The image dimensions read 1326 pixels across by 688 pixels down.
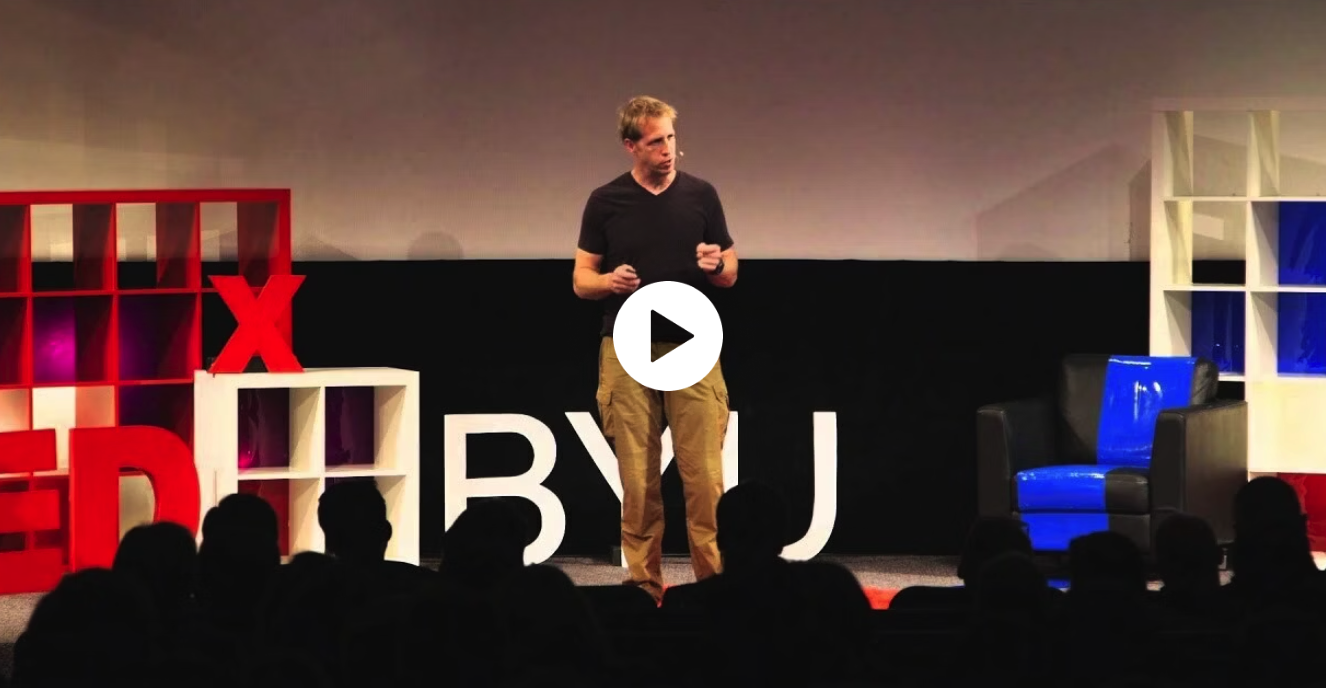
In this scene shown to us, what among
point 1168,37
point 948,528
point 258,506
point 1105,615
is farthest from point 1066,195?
point 1105,615

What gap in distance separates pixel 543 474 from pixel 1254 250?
2984 mm

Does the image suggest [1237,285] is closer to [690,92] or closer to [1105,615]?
[690,92]

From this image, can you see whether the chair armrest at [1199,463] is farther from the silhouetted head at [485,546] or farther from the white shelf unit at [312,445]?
the silhouetted head at [485,546]

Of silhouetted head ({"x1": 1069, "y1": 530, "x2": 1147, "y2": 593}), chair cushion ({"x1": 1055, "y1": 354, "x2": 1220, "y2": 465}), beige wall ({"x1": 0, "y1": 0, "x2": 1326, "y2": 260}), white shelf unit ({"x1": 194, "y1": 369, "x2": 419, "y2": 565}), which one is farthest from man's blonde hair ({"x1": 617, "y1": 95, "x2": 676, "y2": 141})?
silhouetted head ({"x1": 1069, "y1": 530, "x2": 1147, "y2": 593})

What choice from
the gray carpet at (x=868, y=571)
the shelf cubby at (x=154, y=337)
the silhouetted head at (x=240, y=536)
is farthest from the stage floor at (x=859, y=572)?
the silhouetted head at (x=240, y=536)

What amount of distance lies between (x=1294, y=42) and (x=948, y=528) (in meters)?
2.49

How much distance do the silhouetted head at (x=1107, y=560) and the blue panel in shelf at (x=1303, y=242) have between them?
475 cm

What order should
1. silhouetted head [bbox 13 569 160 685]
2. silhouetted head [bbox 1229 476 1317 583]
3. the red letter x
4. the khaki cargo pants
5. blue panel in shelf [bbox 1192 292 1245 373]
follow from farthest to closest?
blue panel in shelf [bbox 1192 292 1245 373] < the red letter x < the khaki cargo pants < silhouetted head [bbox 1229 476 1317 583] < silhouetted head [bbox 13 569 160 685]

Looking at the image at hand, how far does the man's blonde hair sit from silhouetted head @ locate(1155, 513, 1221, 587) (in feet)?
8.69

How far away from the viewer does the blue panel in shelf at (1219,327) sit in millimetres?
7996

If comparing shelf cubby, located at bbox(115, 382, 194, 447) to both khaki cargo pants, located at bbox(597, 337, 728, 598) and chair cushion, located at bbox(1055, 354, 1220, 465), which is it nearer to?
khaki cargo pants, located at bbox(597, 337, 728, 598)

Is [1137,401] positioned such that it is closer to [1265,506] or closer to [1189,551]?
[1265,506]

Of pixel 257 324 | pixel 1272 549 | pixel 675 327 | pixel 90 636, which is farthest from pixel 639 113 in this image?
pixel 90 636

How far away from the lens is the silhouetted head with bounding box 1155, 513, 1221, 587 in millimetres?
3494
